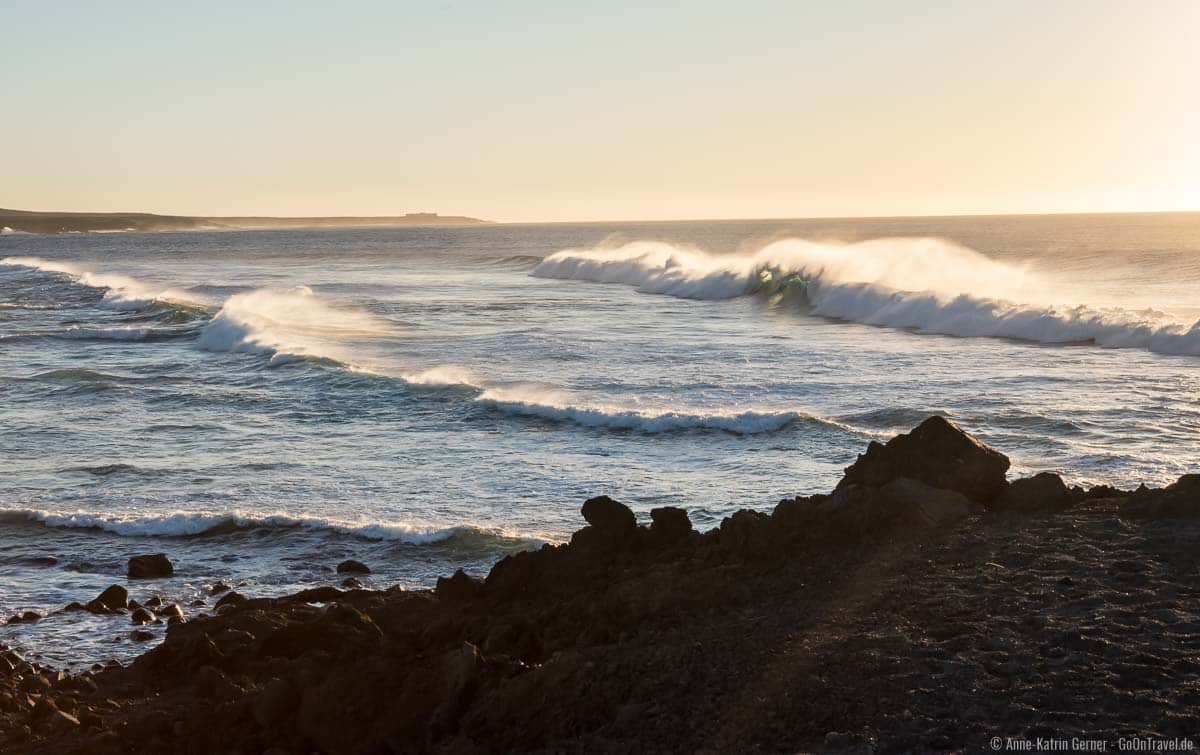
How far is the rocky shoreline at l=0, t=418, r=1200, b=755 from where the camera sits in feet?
21.6

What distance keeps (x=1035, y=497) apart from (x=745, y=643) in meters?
3.94

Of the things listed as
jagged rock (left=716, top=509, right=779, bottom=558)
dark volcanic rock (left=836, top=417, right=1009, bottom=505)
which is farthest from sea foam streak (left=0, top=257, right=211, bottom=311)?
jagged rock (left=716, top=509, right=779, bottom=558)

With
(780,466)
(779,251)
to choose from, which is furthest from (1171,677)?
(779,251)

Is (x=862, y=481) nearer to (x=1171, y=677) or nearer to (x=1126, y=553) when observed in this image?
(x=1126, y=553)

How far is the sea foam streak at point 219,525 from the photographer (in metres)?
13.4

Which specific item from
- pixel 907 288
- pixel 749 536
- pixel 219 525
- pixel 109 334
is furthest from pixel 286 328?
pixel 749 536

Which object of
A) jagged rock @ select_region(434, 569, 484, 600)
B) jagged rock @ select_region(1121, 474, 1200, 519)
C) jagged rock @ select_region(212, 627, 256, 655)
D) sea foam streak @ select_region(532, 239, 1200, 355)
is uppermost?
sea foam streak @ select_region(532, 239, 1200, 355)

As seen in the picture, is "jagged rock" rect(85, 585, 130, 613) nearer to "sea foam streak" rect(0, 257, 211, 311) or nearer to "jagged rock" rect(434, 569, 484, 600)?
"jagged rock" rect(434, 569, 484, 600)

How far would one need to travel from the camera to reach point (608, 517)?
33.8 ft

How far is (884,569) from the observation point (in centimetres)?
883

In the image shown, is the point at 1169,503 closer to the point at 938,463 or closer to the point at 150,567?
the point at 938,463

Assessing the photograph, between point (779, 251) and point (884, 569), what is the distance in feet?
174

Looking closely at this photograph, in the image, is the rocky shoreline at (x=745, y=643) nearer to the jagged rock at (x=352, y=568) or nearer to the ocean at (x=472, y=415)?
the jagged rock at (x=352, y=568)

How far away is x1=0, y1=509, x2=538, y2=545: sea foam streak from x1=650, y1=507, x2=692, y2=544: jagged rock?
11.1 feet
